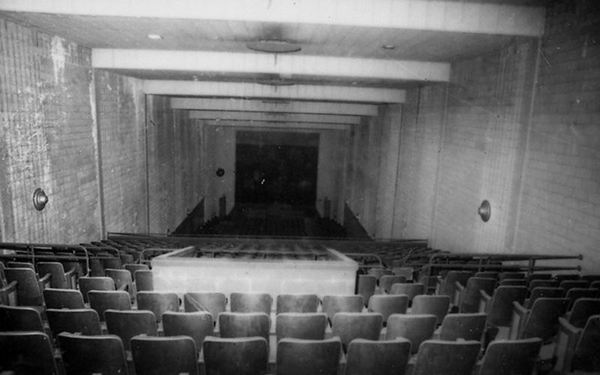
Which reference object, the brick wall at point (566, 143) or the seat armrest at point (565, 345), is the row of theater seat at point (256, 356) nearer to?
the seat armrest at point (565, 345)

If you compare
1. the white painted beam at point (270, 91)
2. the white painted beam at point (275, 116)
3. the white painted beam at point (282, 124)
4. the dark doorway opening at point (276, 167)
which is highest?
the white painted beam at point (270, 91)

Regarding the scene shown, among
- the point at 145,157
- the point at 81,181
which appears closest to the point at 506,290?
the point at 81,181

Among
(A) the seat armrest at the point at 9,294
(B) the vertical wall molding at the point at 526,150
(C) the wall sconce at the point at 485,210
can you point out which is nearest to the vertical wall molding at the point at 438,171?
(C) the wall sconce at the point at 485,210

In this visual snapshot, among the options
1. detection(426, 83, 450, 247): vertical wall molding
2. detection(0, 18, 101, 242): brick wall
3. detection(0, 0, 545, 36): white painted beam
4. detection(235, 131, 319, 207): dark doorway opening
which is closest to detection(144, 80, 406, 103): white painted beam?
detection(426, 83, 450, 247): vertical wall molding

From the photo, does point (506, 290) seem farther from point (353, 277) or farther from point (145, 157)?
point (145, 157)

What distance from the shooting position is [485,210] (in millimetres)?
8781

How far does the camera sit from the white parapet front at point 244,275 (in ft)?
18.3

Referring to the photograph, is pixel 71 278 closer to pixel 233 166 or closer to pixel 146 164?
pixel 146 164

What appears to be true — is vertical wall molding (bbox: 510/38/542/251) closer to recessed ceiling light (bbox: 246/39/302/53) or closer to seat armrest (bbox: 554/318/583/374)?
seat armrest (bbox: 554/318/583/374)

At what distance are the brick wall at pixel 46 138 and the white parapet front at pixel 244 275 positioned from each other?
126 inches

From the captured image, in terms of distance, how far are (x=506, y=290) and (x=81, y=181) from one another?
8599mm

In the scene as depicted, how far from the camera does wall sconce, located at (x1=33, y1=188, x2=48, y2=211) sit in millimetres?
7515

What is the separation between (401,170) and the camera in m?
14.9

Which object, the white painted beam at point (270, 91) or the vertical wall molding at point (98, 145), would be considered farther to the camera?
the white painted beam at point (270, 91)
